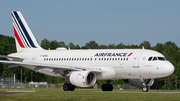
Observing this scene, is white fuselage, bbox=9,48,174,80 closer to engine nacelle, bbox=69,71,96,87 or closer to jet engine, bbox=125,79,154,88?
jet engine, bbox=125,79,154,88

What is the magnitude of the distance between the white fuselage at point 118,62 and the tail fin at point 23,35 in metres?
5.04

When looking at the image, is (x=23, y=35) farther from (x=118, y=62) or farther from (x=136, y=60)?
(x=136, y=60)

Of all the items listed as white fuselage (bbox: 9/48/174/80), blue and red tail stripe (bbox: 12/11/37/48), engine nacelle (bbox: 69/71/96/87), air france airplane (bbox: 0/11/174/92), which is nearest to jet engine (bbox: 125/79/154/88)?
air france airplane (bbox: 0/11/174/92)

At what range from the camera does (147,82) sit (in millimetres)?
37000

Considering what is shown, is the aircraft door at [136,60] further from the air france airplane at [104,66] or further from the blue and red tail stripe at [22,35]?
the blue and red tail stripe at [22,35]

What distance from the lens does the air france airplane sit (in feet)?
113

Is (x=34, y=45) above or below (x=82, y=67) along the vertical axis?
above

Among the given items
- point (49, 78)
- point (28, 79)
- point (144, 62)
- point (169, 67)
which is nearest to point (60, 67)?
point (144, 62)

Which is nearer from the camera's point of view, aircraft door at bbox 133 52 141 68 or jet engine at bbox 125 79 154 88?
aircraft door at bbox 133 52 141 68

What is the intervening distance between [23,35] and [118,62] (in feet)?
51.3

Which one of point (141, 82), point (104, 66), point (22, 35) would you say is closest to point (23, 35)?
point (22, 35)

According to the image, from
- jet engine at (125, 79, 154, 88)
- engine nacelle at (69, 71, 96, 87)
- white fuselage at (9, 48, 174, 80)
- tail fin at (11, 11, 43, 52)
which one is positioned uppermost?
tail fin at (11, 11, 43, 52)

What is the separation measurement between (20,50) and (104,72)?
14.3 meters

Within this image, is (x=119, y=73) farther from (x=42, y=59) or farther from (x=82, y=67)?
(x=42, y=59)
